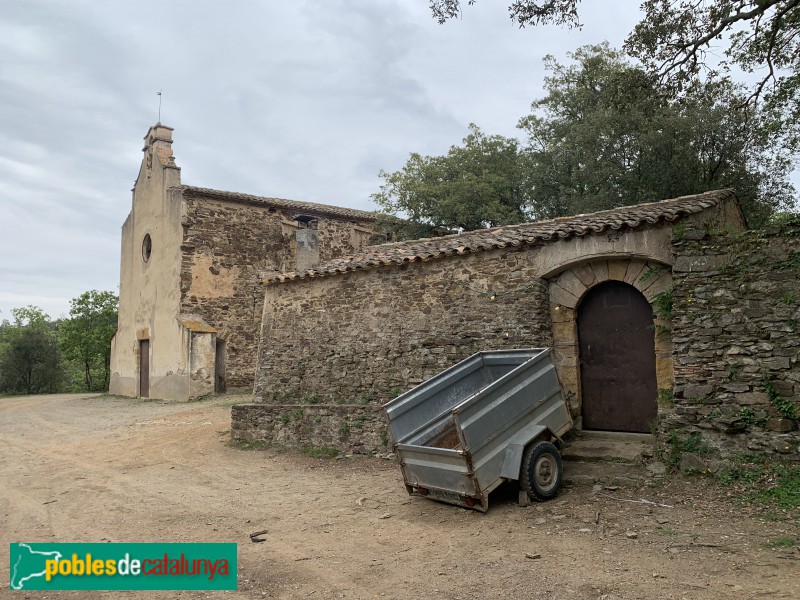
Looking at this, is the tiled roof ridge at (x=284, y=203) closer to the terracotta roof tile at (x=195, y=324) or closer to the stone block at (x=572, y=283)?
the terracotta roof tile at (x=195, y=324)

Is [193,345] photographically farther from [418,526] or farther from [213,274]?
[418,526]

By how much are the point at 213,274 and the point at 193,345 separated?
2542mm

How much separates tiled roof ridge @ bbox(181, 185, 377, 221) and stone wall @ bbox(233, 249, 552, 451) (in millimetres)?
7963

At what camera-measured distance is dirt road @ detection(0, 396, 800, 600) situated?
411cm

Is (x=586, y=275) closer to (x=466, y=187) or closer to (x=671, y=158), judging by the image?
(x=671, y=158)

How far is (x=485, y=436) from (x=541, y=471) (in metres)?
0.84

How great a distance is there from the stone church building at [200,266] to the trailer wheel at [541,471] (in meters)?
13.0

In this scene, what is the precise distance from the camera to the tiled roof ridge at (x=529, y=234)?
7.58 metres

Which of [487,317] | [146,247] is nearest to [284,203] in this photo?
[146,247]

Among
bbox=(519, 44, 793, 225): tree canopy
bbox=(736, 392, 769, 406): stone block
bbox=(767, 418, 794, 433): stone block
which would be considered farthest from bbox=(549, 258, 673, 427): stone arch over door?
bbox=(519, 44, 793, 225): tree canopy

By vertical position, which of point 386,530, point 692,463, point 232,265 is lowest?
point 386,530

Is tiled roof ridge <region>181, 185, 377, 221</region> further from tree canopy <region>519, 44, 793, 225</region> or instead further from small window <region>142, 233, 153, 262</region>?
tree canopy <region>519, 44, 793, 225</region>

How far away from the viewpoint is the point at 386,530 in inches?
220

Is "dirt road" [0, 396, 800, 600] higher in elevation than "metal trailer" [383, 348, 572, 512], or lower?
lower
